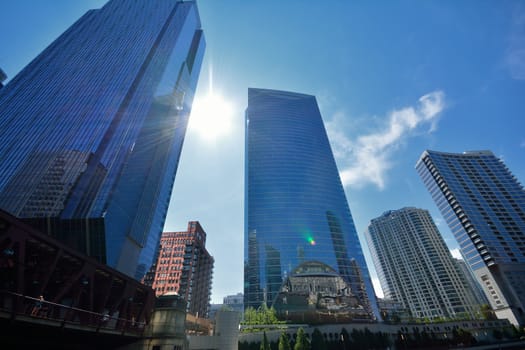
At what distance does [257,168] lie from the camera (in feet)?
376

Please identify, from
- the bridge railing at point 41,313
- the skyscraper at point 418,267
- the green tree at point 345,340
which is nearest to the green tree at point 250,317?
the green tree at point 345,340

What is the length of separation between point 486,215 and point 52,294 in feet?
525

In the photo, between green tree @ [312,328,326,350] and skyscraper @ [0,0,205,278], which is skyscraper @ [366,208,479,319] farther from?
skyscraper @ [0,0,205,278]

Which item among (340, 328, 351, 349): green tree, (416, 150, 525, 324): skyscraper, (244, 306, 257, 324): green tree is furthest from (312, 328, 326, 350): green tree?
(416, 150, 525, 324): skyscraper

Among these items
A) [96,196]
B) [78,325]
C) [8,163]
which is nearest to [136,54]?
[8,163]

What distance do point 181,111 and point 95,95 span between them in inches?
1669

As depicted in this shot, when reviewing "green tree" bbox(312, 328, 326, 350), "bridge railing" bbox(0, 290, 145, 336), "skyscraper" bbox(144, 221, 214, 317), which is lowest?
"green tree" bbox(312, 328, 326, 350)

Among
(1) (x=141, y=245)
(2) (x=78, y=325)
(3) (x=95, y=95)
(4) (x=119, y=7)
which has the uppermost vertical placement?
(4) (x=119, y=7)

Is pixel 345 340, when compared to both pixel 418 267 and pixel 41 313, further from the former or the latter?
pixel 418 267

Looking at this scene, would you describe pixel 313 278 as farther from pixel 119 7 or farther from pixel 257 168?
pixel 119 7

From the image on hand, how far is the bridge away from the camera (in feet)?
52.9

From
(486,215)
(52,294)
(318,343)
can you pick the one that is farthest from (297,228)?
(486,215)

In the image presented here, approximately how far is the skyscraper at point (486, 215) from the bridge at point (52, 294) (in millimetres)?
131740

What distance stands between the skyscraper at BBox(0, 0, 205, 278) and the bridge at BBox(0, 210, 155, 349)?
1258 inches
